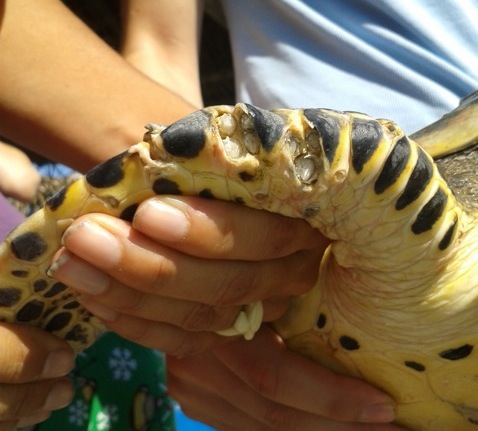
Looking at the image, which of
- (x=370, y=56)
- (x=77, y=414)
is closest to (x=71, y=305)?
(x=77, y=414)

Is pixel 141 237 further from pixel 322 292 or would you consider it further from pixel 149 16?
pixel 149 16

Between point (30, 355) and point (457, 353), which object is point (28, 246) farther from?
point (457, 353)

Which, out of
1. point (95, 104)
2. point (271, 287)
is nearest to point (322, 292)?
point (271, 287)

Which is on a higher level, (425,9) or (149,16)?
(425,9)

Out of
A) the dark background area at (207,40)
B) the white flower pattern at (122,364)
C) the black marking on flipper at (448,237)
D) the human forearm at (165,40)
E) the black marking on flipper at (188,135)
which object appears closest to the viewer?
the black marking on flipper at (188,135)

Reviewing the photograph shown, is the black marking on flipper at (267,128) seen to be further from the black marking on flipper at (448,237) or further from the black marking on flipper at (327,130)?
the black marking on flipper at (448,237)

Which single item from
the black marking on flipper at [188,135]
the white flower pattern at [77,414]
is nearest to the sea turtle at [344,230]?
the black marking on flipper at [188,135]
